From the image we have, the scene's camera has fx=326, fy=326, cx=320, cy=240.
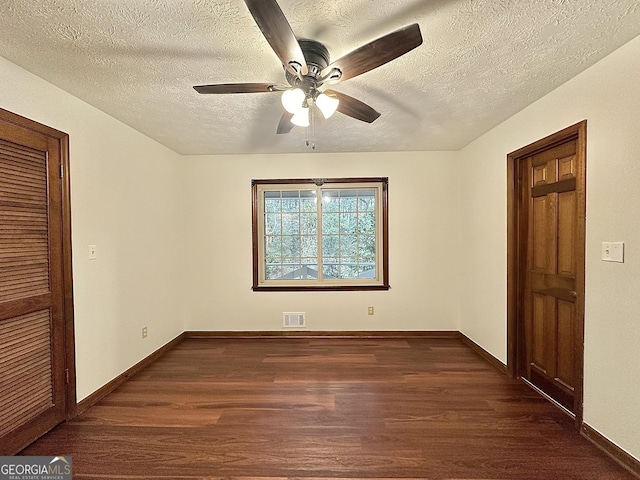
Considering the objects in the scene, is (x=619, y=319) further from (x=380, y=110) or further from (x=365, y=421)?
(x=380, y=110)

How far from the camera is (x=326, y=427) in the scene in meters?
2.25

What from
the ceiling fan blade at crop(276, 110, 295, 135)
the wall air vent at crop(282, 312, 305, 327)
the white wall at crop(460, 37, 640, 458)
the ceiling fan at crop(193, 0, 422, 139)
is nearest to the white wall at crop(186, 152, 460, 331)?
the wall air vent at crop(282, 312, 305, 327)

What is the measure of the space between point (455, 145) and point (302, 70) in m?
2.73

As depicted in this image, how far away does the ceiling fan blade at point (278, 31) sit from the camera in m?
1.19

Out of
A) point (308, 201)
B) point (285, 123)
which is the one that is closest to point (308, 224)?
point (308, 201)

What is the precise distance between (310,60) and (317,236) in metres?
2.65

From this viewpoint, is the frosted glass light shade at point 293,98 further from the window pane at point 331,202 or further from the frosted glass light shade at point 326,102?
the window pane at point 331,202

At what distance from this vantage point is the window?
4168mm

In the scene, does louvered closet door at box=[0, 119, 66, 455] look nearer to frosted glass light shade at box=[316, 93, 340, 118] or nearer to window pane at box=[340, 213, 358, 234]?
frosted glass light shade at box=[316, 93, 340, 118]

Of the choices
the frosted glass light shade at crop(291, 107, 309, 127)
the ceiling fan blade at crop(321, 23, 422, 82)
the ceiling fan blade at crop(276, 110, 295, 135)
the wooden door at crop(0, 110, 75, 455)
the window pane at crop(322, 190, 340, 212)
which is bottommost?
the wooden door at crop(0, 110, 75, 455)

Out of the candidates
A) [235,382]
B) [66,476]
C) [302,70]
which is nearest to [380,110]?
[302,70]

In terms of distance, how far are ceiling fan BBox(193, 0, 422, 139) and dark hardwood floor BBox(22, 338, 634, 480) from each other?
2.03 m

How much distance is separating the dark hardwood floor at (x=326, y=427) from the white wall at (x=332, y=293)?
810mm

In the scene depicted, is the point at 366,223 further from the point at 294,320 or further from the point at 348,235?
the point at 294,320
